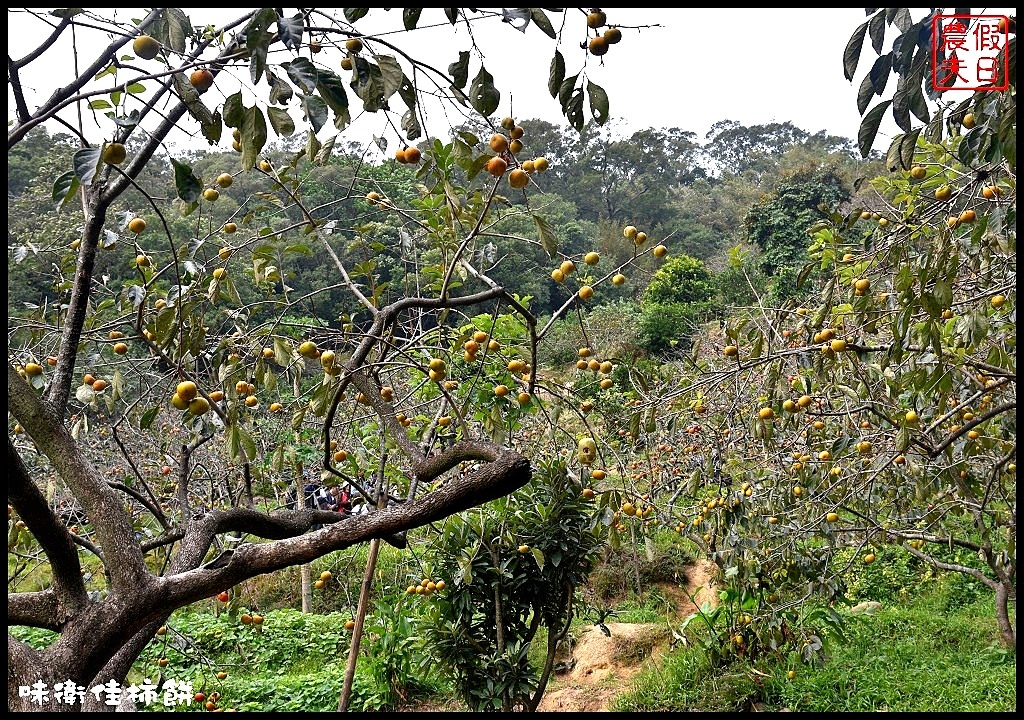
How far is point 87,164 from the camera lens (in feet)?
2.72

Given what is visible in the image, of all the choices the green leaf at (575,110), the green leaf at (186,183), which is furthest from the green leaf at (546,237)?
the green leaf at (186,183)

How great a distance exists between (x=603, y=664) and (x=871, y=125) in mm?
3467

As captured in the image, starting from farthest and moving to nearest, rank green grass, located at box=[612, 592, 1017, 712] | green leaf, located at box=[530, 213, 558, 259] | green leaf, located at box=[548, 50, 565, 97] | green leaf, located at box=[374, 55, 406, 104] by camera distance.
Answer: green grass, located at box=[612, 592, 1017, 712] → green leaf, located at box=[530, 213, 558, 259] → green leaf, located at box=[548, 50, 565, 97] → green leaf, located at box=[374, 55, 406, 104]

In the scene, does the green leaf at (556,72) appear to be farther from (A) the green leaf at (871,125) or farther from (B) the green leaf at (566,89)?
(A) the green leaf at (871,125)

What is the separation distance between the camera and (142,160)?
1136 millimetres

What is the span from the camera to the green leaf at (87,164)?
82 centimetres

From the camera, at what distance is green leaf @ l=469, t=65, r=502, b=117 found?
1037 millimetres

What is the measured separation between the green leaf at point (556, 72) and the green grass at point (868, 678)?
2.94 meters

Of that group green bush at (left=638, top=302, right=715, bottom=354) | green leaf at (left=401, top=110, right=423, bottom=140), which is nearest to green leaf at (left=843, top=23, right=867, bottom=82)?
green leaf at (left=401, top=110, right=423, bottom=140)

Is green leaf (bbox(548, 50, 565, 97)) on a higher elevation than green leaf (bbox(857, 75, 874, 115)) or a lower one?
higher

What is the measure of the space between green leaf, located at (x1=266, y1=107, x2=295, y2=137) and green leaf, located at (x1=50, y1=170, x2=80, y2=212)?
23 centimetres

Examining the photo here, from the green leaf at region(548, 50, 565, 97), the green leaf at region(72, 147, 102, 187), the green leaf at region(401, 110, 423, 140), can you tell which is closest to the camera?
the green leaf at region(72, 147, 102, 187)

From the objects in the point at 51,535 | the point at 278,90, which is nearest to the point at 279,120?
the point at 278,90

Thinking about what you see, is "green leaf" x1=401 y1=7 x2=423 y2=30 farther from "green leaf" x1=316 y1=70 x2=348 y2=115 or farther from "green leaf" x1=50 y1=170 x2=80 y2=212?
"green leaf" x1=50 y1=170 x2=80 y2=212
